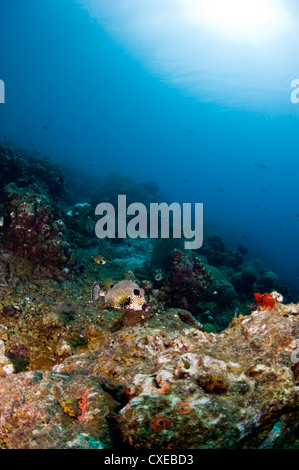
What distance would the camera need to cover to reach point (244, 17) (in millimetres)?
42094

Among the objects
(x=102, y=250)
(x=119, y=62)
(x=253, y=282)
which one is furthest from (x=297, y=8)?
(x=119, y=62)

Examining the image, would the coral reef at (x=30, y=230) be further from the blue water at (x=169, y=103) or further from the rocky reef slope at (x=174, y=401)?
the blue water at (x=169, y=103)

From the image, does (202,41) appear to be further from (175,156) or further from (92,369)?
(175,156)

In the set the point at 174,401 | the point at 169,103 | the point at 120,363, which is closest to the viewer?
the point at 174,401

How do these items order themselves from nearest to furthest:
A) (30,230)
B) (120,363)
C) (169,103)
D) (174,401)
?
1. (174,401)
2. (120,363)
3. (30,230)
4. (169,103)

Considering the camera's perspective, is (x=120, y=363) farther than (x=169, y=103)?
No

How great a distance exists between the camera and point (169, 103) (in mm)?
121188

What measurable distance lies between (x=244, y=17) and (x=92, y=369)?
58836mm

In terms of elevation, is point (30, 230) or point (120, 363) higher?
point (30, 230)

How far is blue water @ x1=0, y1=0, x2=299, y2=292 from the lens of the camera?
177 feet

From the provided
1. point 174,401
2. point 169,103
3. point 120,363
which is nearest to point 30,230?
point 120,363

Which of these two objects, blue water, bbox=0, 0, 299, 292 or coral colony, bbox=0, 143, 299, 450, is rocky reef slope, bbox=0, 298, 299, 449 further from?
blue water, bbox=0, 0, 299, 292

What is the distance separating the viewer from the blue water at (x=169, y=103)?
54062 mm

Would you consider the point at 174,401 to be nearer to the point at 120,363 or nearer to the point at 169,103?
the point at 120,363
